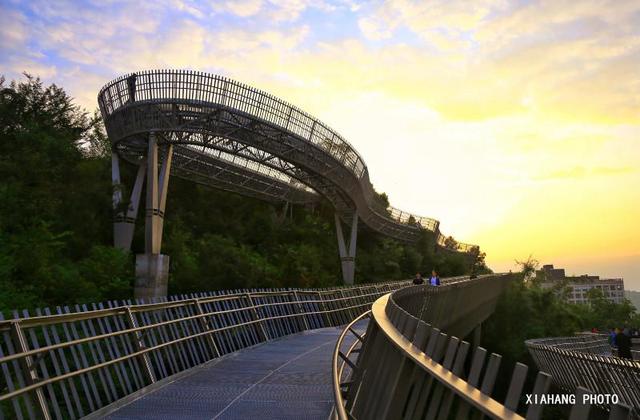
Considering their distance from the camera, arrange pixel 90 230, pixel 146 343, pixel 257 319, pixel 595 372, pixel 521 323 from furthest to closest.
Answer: pixel 521 323 → pixel 90 230 → pixel 257 319 → pixel 595 372 → pixel 146 343

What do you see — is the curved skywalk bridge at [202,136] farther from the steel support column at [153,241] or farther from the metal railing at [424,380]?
the metal railing at [424,380]

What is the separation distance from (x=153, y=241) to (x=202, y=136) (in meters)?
6.41

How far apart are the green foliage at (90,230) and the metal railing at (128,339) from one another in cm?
654

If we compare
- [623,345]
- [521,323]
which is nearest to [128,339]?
[623,345]

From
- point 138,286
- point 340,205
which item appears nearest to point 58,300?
point 138,286

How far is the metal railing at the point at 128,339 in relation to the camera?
617 cm

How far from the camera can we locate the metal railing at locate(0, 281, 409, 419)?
243 inches

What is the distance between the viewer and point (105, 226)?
3628 centimetres

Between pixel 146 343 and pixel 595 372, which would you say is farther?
pixel 595 372

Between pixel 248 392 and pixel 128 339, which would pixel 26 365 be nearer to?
pixel 248 392

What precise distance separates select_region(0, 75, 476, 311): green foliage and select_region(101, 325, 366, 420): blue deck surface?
10.5 meters

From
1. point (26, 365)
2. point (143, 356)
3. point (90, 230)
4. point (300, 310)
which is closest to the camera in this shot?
point (26, 365)

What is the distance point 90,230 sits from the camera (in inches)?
1324

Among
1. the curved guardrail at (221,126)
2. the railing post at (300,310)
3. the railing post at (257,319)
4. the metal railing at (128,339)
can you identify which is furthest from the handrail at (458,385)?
the curved guardrail at (221,126)
